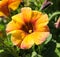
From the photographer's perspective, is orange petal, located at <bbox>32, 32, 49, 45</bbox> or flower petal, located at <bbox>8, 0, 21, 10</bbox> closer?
orange petal, located at <bbox>32, 32, 49, 45</bbox>

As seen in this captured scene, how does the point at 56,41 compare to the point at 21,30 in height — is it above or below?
below

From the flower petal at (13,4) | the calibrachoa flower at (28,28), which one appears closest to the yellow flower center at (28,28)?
the calibrachoa flower at (28,28)

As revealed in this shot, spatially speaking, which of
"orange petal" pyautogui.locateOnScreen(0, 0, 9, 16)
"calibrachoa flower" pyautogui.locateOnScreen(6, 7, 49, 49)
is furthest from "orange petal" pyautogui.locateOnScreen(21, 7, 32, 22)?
"orange petal" pyautogui.locateOnScreen(0, 0, 9, 16)

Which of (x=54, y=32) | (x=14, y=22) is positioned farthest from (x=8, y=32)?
(x=54, y=32)

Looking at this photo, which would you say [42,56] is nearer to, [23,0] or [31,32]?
[31,32]

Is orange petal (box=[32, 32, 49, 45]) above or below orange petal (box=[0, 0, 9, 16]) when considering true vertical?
below

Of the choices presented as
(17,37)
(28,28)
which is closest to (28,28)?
(28,28)

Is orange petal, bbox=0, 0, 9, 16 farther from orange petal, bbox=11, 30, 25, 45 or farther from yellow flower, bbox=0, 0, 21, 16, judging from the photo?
orange petal, bbox=11, 30, 25, 45

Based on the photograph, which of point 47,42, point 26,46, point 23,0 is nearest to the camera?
point 26,46

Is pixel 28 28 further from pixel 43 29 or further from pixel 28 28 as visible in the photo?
pixel 43 29
